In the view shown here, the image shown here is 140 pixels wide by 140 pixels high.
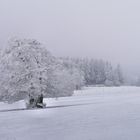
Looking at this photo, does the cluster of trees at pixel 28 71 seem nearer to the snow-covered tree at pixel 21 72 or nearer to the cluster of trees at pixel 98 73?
the snow-covered tree at pixel 21 72

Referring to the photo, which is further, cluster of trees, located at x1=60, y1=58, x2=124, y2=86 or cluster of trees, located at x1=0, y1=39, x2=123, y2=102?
cluster of trees, located at x1=60, y1=58, x2=124, y2=86

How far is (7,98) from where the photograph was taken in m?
38.0

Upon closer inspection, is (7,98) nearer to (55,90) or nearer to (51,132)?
(55,90)

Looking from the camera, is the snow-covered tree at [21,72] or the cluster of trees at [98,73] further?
the cluster of trees at [98,73]

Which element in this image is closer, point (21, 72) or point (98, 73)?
point (21, 72)

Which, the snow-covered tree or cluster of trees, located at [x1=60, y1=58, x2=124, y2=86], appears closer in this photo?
the snow-covered tree

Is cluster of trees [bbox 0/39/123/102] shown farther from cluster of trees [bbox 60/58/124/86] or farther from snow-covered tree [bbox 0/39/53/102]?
cluster of trees [bbox 60/58/124/86]

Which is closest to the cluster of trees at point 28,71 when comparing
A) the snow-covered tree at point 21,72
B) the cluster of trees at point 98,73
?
the snow-covered tree at point 21,72

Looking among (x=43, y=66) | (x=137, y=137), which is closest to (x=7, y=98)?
(x=43, y=66)

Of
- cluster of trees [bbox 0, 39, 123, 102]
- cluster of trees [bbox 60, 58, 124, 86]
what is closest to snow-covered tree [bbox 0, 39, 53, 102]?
cluster of trees [bbox 0, 39, 123, 102]

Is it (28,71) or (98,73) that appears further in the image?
(98,73)

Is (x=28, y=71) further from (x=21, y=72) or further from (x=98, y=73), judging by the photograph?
(x=98, y=73)

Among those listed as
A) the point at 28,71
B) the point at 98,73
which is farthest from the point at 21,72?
the point at 98,73

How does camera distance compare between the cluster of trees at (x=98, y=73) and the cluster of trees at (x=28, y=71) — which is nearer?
the cluster of trees at (x=28, y=71)
